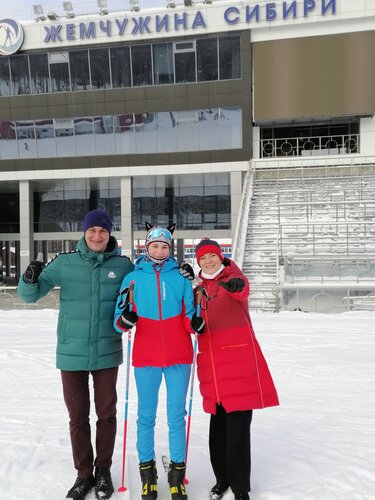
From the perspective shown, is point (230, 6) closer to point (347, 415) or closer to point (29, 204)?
Answer: point (29, 204)

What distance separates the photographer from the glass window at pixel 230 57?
82.7 feet

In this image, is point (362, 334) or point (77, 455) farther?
point (362, 334)

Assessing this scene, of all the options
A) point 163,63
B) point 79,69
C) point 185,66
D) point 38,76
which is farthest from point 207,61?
point 38,76

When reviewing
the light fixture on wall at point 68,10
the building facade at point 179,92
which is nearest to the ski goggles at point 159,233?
the building facade at point 179,92

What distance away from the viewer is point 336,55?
969 inches

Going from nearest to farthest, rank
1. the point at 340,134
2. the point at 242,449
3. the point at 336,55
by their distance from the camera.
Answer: the point at 242,449 → the point at 336,55 → the point at 340,134

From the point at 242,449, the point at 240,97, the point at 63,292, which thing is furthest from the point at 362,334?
the point at 240,97

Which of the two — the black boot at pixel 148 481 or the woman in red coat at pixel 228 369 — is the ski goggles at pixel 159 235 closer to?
the woman in red coat at pixel 228 369

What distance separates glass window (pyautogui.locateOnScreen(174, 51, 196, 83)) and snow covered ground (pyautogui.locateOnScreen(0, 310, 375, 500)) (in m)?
21.0

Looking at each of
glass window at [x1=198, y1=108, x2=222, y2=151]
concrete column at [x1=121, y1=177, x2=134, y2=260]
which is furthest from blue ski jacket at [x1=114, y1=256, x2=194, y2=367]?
concrete column at [x1=121, y1=177, x2=134, y2=260]

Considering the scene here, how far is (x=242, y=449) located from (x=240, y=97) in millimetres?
24733

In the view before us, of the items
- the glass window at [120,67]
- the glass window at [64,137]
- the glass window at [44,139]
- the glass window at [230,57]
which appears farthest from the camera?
the glass window at [44,139]

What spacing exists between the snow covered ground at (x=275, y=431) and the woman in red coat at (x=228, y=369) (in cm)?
30

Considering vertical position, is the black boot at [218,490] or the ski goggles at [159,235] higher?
the ski goggles at [159,235]
